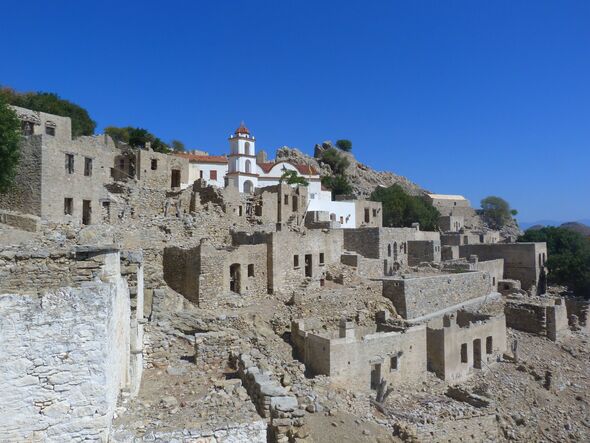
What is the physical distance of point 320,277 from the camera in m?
21.1

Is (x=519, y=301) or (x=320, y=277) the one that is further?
(x=519, y=301)

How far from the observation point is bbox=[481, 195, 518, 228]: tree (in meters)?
72.3

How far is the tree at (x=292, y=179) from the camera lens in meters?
36.9

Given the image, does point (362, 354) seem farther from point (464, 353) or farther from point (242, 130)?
point (242, 130)

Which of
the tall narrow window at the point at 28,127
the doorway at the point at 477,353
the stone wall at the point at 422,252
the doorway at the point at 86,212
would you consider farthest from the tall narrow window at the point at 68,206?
the stone wall at the point at 422,252

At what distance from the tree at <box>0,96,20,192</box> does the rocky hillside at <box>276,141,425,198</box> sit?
40921 mm

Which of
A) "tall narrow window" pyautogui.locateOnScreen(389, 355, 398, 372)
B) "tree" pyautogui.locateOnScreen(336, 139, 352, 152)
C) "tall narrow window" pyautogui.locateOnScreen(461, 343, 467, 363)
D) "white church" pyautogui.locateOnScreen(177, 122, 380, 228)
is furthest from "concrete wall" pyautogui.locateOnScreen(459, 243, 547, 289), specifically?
"tree" pyautogui.locateOnScreen(336, 139, 352, 152)

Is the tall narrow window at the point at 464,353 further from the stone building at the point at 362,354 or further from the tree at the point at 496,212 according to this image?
the tree at the point at 496,212

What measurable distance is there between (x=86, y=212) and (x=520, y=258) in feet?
89.8

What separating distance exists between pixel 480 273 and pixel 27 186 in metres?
22.5

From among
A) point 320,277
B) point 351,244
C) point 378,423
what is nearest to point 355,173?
point 351,244

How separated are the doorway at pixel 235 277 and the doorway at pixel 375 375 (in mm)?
5854

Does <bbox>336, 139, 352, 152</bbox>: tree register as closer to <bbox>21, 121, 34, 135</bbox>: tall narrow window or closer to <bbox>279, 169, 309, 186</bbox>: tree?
<bbox>279, 169, 309, 186</bbox>: tree

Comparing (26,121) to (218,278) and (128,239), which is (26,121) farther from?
(218,278)
